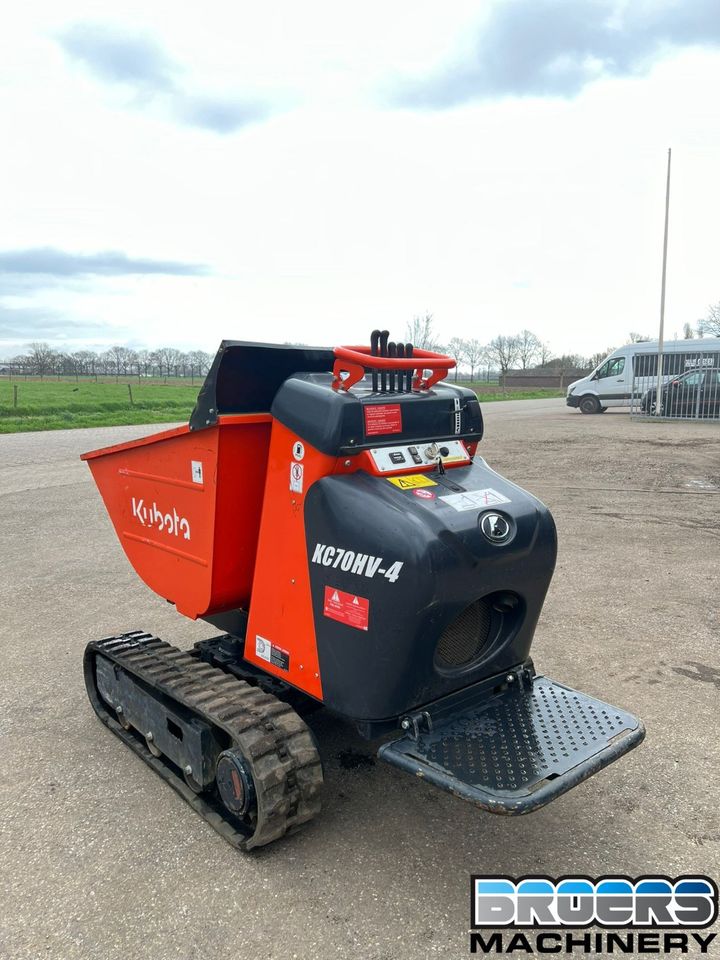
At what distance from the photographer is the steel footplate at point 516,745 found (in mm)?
2588

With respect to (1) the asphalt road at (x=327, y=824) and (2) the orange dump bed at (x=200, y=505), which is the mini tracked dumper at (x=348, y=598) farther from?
(1) the asphalt road at (x=327, y=824)

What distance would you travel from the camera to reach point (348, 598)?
2.84 meters

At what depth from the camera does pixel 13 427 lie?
20.5 metres

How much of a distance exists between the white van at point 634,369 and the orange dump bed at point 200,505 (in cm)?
2105

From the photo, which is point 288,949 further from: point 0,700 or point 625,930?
point 0,700

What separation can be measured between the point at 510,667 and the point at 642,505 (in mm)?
6968

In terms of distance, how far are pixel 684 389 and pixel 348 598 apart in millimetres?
21603

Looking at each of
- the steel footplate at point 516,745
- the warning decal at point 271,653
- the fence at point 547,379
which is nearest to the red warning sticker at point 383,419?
the warning decal at point 271,653

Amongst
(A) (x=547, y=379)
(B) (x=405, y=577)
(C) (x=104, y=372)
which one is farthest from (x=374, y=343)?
(C) (x=104, y=372)

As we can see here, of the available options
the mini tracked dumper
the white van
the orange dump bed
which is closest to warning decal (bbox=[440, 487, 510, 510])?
the mini tracked dumper

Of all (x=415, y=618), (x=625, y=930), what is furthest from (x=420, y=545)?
(x=625, y=930)
